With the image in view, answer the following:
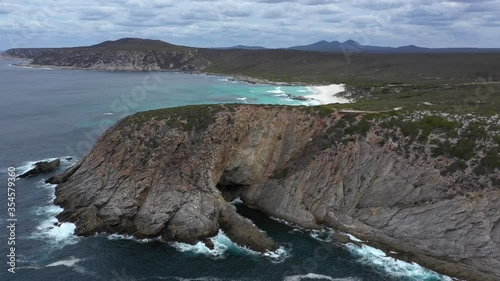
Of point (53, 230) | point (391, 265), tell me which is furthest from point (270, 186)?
point (53, 230)

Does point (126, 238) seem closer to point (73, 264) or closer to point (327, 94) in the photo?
point (73, 264)

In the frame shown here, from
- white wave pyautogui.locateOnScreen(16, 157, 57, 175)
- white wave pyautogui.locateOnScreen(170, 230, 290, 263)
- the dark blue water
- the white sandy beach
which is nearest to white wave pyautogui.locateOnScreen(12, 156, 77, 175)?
white wave pyautogui.locateOnScreen(16, 157, 57, 175)

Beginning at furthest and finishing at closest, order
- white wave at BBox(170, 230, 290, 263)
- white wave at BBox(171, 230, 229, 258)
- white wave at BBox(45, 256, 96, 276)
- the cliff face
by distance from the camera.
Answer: the cliff face < white wave at BBox(171, 230, 229, 258) < white wave at BBox(170, 230, 290, 263) < white wave at BBox(45, 256, 96, 276)

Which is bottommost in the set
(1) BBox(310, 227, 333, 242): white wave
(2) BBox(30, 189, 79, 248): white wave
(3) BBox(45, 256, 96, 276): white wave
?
(1) BBox(310, 227, 333, 242): white wave

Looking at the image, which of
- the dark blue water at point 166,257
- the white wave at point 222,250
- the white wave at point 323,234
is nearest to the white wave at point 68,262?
the dark blue water at point 166,257

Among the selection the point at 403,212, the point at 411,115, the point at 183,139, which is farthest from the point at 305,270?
the point at 411,115

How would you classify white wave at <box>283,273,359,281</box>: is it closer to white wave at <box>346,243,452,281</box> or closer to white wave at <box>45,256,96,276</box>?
white wave at <box>346,243,452,281</box>

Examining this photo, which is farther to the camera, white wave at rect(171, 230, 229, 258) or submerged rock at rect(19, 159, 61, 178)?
submerged rock at rect(19, 159, 61, 178)

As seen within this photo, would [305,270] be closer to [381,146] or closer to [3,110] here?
[381,146]
